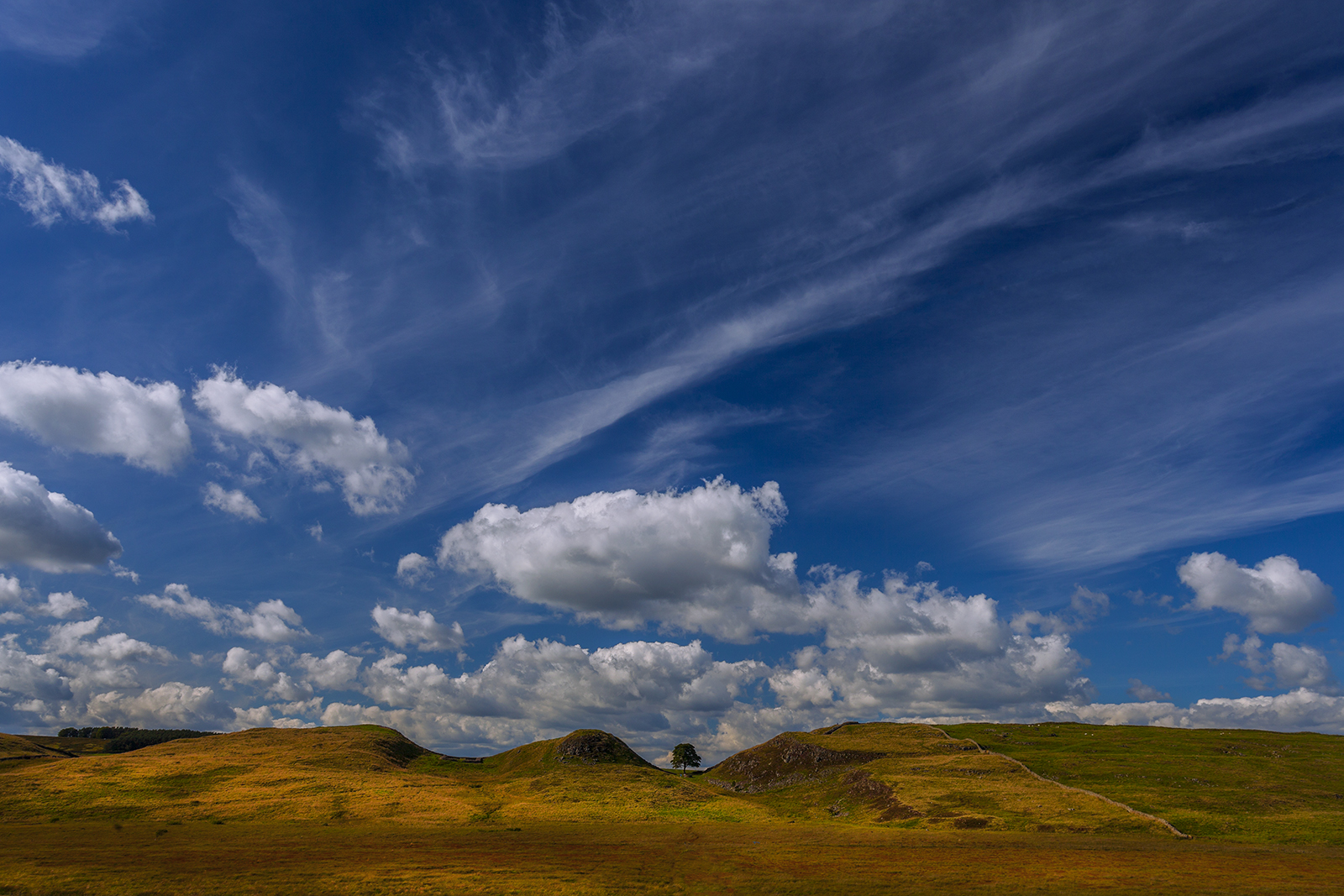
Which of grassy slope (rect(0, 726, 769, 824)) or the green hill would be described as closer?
the green hill

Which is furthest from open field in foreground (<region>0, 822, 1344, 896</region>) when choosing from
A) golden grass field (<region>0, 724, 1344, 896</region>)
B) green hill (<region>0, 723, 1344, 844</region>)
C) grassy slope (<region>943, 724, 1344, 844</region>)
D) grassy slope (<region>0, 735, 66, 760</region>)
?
grassy slope (<region>0, 735, 66, 760</region>)

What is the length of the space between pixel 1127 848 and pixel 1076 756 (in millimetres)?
84432

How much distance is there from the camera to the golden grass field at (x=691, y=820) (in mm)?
59438

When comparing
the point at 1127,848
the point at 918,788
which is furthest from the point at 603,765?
the point at 1127,848

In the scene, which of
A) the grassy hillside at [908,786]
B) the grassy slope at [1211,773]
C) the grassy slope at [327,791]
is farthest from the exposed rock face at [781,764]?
the grassy slope at [1211,773]

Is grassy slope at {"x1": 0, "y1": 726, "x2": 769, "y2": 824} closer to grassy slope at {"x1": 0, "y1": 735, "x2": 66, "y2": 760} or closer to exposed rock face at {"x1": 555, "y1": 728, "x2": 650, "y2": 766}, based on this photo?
exposed rock face at {"x1": 555, "y1": 728, "x2": 650, "y2": 766}

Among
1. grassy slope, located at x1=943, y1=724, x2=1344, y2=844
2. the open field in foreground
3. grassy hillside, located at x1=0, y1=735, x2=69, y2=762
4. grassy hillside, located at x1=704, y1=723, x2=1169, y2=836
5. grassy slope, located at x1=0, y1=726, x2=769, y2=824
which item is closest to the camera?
the open field in foreground

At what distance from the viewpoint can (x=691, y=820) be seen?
99.8 m

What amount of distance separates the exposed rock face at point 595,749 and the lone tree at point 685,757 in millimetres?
15980

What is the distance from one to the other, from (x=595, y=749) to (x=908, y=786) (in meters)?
79.3

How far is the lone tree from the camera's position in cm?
18525

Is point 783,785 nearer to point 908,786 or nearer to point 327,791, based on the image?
point 908,786

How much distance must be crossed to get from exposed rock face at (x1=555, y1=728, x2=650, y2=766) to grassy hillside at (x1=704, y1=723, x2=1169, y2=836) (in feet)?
73.0

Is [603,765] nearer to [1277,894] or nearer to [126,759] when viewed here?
[126,759]
